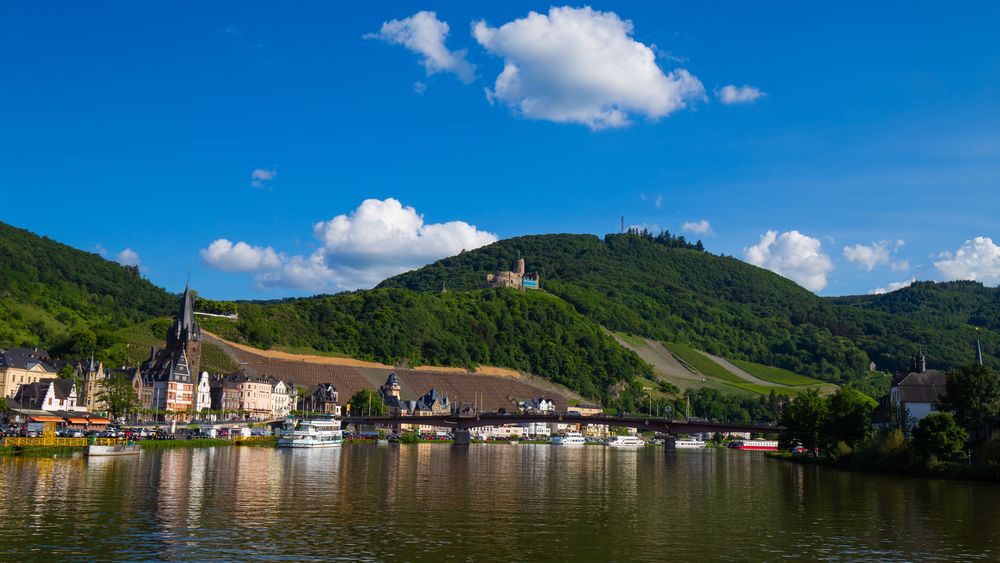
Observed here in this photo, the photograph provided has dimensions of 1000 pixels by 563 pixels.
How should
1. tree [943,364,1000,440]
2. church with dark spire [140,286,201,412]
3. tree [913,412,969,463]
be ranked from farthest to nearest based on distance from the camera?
church with dark spire [140,286,201,412] → tree [943,364,1000,440] → tree [913,412,969,463]

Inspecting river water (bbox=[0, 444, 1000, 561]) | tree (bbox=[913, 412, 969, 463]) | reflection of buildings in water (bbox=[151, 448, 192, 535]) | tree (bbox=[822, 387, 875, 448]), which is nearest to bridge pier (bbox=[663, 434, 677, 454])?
tree (bbox=[822, 387, 875, 448])

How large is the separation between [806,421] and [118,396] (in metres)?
95.9

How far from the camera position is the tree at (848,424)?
10188cm

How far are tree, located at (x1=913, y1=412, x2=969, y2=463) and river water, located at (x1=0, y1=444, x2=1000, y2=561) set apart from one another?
5.54 metres

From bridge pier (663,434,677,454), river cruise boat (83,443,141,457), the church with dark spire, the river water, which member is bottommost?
bridge pier (663,434,677,454)

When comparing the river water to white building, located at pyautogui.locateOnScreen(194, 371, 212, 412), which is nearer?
the river water

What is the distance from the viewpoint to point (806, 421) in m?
113

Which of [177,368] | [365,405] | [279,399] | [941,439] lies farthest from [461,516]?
[279,399]

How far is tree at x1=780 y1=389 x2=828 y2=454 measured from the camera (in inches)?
4299

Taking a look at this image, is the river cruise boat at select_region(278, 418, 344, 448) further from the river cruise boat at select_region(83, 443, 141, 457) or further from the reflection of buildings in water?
the river cruise boat at select_region(83, 443, 141, 457)

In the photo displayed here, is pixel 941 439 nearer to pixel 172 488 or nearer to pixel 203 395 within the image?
pixel 172 488

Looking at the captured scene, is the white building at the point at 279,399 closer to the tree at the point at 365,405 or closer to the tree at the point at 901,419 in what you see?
the tree at the point at 365,405

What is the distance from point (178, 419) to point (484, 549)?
445 feet

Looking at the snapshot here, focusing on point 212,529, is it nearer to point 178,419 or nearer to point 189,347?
point 178,419
